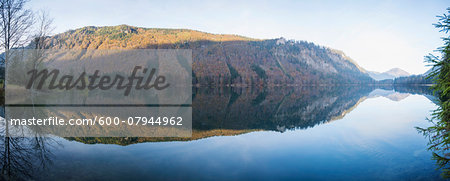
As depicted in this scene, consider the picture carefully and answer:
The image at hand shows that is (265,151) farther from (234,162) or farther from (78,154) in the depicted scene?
(78,154)

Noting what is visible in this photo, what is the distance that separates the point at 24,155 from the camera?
816cm

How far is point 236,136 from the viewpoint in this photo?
527 inches

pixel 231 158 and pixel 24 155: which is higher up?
pixel 24 155

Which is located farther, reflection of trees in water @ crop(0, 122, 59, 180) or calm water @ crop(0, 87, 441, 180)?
calm water @ crop(0, 87, 441, 180)

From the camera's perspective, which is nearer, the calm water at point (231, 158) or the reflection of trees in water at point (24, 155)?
the reflection of trees in water at point (24, 155)

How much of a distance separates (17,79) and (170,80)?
10888cm

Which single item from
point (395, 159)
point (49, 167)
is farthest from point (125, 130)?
point (395, 159)

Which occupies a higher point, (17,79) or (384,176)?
(17,79)

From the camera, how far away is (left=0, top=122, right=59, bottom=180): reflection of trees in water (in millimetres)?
6663

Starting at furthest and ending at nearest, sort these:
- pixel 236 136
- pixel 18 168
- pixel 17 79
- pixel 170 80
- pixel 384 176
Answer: pixel 170 80
pixel 17 79
pixel 236 136
pixel 384 176
pixel 18 168

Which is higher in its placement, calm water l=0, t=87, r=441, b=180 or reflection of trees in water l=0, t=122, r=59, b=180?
reflection of trees in water l=0, t=122, r=59, b=180

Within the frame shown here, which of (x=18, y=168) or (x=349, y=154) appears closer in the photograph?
(x=18, y=168)

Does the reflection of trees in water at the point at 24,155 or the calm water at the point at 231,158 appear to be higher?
the reflection of trees in water at the point at 24,155

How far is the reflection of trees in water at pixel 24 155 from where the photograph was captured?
Result: 6663 mm
